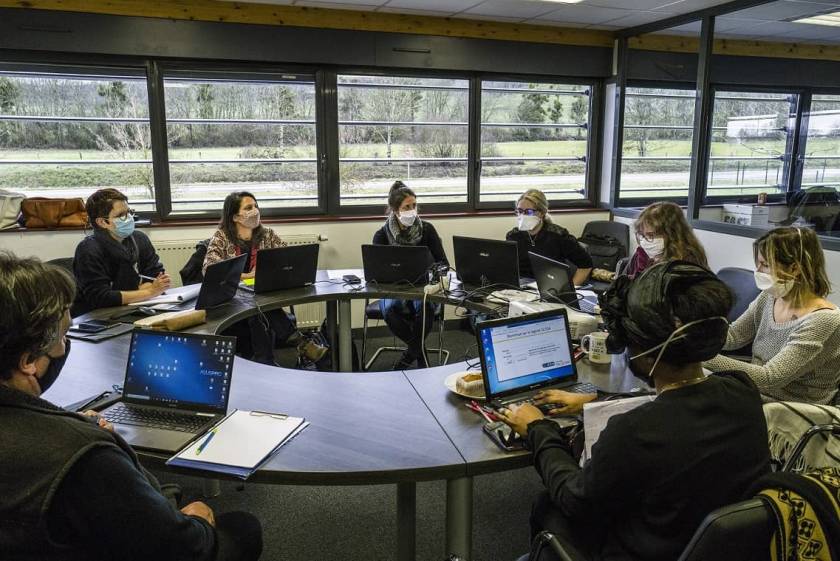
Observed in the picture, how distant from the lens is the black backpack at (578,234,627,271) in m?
5.18

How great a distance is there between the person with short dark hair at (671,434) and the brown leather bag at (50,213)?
3987 millimetres

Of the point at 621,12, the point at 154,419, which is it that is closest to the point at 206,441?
the point at 154,419

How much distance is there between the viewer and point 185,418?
5.80 ft

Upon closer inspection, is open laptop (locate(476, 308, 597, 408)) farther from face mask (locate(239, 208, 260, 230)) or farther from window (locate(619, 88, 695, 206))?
window (locate(619, 88, 695, 206))

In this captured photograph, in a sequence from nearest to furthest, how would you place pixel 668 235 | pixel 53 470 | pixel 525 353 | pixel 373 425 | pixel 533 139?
pixel 53 470 < pixel 373 425 < pixel 525 353 < pixel 668 235 < pixel 533 139

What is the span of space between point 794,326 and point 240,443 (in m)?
1.89

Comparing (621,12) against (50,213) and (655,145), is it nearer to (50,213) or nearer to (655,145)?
(655,145)

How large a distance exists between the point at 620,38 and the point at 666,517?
5.01 metres

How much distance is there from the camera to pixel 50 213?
4109 millimetres

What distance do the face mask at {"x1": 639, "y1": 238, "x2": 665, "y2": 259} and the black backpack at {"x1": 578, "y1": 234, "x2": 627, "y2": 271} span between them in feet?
6.30

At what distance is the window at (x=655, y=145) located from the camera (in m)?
5.50

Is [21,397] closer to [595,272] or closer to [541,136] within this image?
[595,272]

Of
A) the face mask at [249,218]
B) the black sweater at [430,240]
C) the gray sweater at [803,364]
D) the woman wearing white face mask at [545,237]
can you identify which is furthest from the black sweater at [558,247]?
the gray sweater at [803,364]

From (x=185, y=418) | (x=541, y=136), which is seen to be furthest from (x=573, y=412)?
(x=541, y=136)
